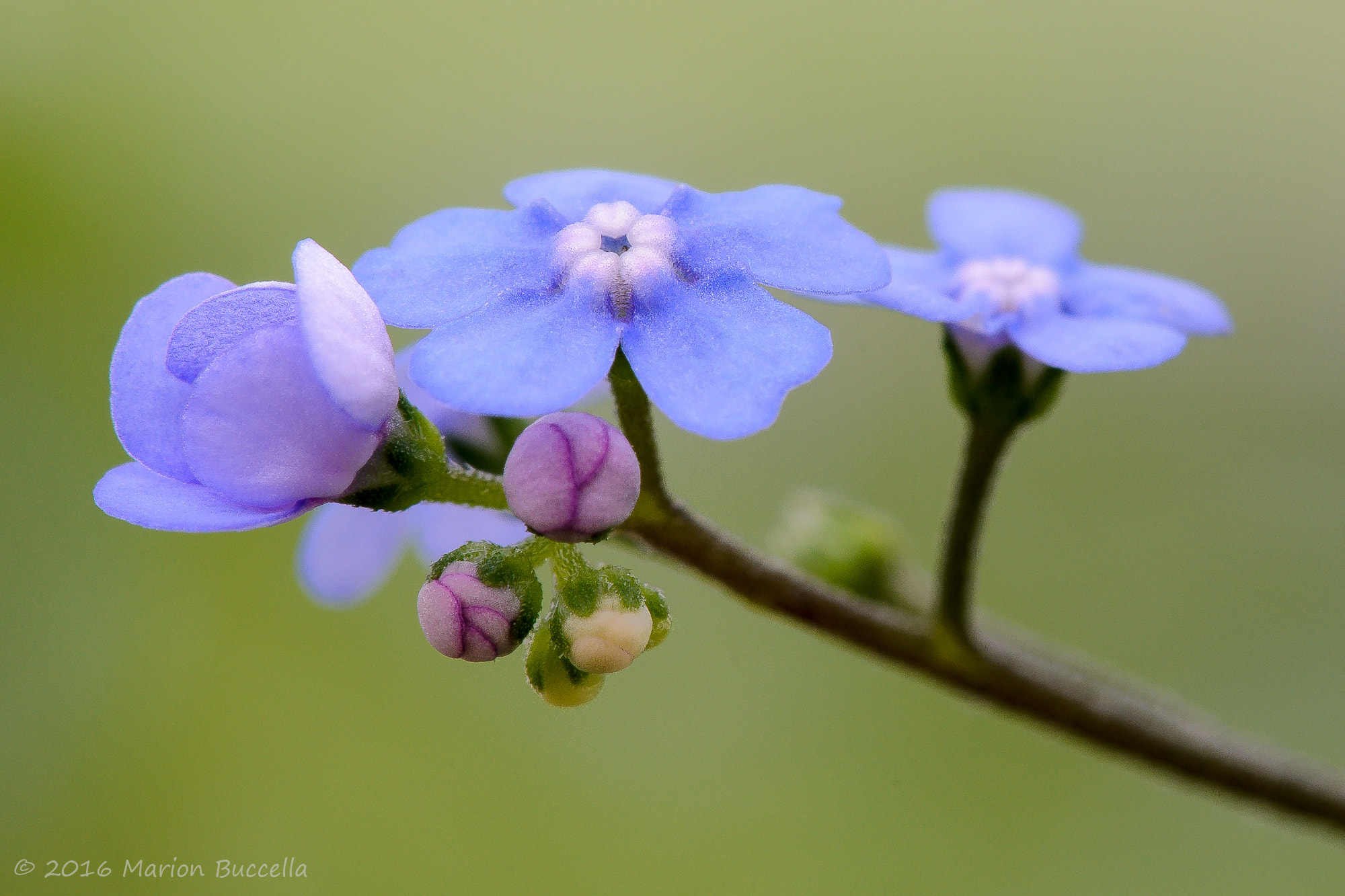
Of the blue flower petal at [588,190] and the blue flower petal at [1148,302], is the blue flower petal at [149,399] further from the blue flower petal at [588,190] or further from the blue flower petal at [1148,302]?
the blue flower petal at [1148,302]

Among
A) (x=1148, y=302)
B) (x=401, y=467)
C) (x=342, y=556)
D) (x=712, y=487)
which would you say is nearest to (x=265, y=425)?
(x=401, y=467)

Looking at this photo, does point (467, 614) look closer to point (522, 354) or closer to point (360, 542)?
point (522, 354)

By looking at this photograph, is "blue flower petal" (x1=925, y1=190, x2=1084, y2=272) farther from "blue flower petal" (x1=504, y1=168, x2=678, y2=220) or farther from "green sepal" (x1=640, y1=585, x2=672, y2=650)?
"green sepal" (x1=640, y1=585, x2=672, y2=650)

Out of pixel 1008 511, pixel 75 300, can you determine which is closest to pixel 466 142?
pixel 75 300

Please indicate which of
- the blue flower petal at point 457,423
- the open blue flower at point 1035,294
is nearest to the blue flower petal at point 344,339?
the open blue flower at point 1035,294

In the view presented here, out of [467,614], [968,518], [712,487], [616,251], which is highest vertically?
[616,251]

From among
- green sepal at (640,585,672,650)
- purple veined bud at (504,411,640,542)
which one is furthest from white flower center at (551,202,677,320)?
green sepal at (640,585,672,650)
